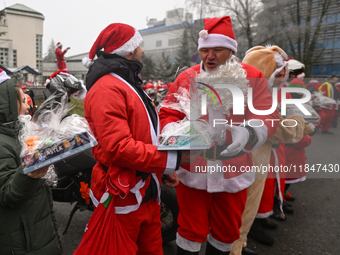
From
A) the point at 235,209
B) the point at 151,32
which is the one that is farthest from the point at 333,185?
the point at 151,32

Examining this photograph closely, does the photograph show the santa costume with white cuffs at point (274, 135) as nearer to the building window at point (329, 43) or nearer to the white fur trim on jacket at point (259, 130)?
the white fur trim on jacket at point (259, 130)

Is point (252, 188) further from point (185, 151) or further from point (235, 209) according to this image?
point (185, 151)

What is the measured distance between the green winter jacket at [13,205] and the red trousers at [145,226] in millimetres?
590

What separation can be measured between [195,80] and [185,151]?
691 mm

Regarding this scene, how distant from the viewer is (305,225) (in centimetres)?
372

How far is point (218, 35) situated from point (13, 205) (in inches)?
74.3

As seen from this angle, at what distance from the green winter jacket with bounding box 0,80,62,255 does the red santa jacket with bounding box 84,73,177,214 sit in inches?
17.3

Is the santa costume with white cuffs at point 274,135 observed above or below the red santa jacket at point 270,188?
above

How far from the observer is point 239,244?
8.36ft

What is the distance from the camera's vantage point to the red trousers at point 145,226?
178 cm

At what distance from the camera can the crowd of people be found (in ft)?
5.24

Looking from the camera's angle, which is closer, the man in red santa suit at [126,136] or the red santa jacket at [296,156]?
the man in red santa suit at [126,136]

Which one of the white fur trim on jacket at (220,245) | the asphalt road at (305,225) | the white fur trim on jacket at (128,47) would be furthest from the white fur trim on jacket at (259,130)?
the asphalt road at (305,225)

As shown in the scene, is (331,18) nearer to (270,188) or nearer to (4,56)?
(270,188)
